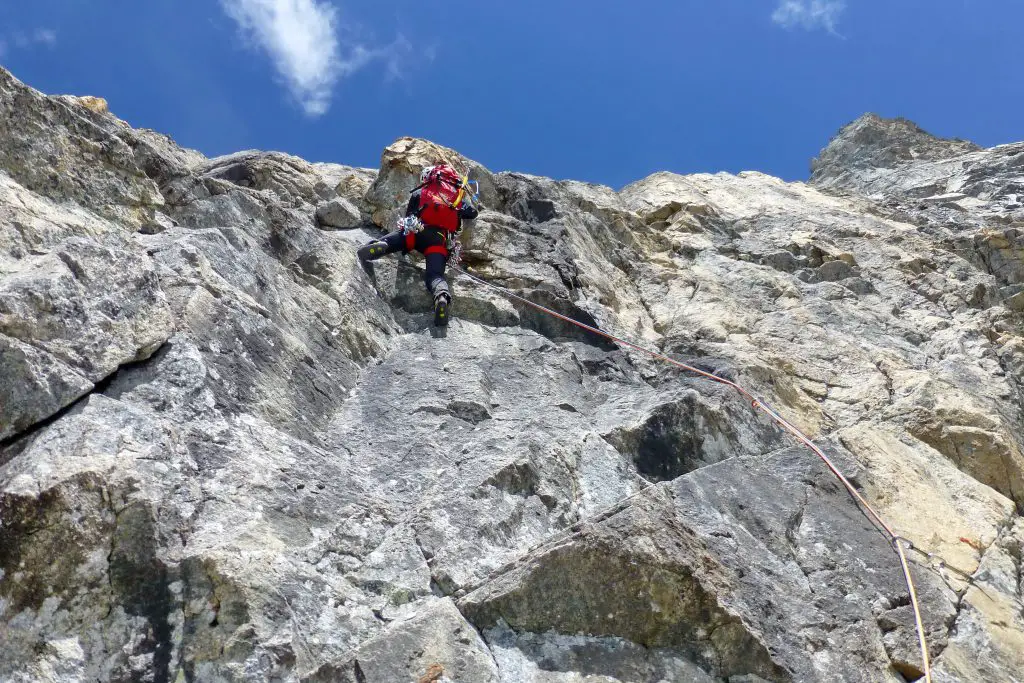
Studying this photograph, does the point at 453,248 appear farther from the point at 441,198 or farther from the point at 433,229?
the point at 441,198

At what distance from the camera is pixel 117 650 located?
3996 mm

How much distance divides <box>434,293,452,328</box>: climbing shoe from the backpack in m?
1.07

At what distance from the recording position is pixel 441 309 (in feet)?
26.8

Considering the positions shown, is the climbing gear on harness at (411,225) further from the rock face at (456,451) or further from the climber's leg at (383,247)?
the rock face at (456,451)

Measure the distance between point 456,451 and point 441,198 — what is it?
3794mm

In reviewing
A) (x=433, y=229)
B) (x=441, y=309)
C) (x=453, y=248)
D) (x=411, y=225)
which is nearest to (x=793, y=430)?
(x=441, y=309)

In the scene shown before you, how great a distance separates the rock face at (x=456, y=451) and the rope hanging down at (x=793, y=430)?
9 centimetres

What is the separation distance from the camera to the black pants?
864cm

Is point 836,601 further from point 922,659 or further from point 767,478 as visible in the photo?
point 767,478

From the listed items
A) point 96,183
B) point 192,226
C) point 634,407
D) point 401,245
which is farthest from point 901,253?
point 96,183

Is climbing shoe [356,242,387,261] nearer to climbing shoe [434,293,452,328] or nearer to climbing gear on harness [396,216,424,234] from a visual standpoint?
climbing gear on harness [396,216,424,234]

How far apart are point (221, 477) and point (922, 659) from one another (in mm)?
4387

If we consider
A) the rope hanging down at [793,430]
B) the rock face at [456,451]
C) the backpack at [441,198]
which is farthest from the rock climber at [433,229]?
the rope hanging down at [793,430]

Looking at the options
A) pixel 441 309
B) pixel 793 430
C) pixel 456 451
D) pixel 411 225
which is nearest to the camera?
pixel 456 451
